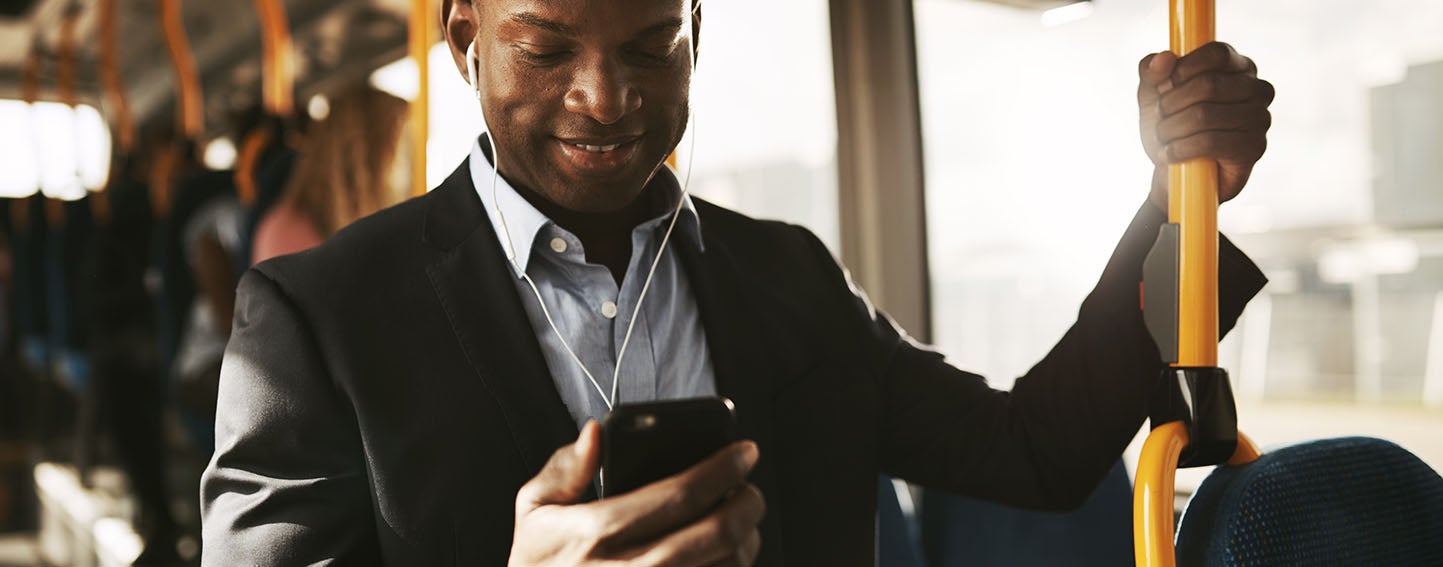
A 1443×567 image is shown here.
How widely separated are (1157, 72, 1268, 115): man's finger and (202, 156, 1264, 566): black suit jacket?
151mm

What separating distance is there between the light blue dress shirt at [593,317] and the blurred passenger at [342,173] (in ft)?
4.50

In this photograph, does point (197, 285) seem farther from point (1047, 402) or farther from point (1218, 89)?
point (1218, 89)

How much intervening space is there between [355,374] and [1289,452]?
34.1 inches

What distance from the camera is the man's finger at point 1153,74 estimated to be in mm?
1014

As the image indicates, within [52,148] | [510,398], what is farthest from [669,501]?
[52,148]

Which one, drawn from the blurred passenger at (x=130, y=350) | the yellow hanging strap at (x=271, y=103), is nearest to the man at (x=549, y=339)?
the yellow hanging strap at (x=271, y=103)

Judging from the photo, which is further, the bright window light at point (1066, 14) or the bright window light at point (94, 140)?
the bright window light at point (94, 140)

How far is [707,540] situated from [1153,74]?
64cm

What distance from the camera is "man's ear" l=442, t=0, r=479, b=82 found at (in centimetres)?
105

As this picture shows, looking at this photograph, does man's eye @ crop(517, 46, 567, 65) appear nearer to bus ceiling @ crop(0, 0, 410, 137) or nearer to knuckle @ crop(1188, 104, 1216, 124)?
knuckle @ crop(1188, 104, 1216, 124)

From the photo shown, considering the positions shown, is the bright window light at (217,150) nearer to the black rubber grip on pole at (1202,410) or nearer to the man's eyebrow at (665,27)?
the man's eyebrow at (665,27)

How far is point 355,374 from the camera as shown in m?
0.97

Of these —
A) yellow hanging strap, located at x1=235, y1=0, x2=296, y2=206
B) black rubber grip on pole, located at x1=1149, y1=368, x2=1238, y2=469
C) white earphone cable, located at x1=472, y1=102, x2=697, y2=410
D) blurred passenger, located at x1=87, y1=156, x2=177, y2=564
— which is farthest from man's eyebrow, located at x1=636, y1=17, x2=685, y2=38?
blurred passenger, located at x1=87, y1=156, x2=177, y2=564

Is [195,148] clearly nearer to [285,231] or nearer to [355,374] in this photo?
[285,231]
